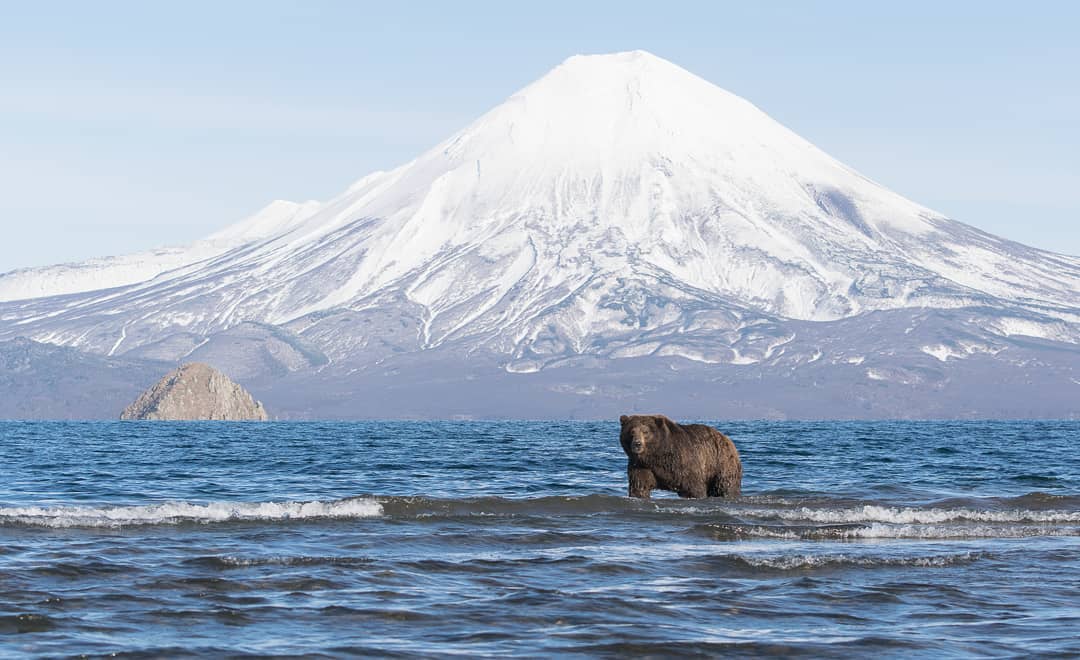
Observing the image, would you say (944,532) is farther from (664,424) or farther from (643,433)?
(643,433)

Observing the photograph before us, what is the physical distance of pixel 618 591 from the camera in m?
18.1

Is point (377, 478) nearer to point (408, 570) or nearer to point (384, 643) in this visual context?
point (408, 570)

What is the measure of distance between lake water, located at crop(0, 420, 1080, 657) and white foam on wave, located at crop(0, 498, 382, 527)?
0.08 m

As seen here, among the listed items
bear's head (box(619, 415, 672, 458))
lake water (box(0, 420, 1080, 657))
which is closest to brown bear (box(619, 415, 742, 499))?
bear's head (box(619, 415, 672, 458))

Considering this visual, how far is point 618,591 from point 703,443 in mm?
11355

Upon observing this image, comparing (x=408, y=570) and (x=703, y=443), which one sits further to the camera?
(x=703, y=443)

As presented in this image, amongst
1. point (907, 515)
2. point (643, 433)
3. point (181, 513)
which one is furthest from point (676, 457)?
point (181, 513)

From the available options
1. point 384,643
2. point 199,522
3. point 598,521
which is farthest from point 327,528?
point 384,643

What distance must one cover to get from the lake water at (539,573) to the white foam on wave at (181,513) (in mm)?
80

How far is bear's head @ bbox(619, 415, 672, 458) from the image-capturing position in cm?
2812

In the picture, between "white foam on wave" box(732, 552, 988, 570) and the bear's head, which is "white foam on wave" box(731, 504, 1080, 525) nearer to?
the bear's head

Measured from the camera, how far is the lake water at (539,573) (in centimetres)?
1516

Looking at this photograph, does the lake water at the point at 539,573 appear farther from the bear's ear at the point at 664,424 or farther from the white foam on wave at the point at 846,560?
the bear's ear at the point at 664,424

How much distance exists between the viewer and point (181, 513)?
86.3 ft
